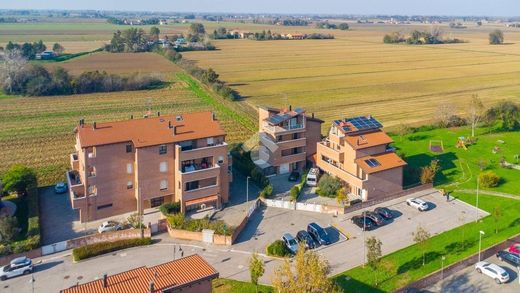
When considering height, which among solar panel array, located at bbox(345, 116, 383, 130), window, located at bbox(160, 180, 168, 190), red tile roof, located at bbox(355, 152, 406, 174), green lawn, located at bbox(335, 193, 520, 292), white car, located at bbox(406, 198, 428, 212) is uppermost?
solar panel array, located at bbox(345, 116, 383, 130)

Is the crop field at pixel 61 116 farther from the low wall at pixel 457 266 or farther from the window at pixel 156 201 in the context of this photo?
the low wall at pixel 457 266

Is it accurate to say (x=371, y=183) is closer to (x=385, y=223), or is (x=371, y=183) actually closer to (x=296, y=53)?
(x=385, y=223)

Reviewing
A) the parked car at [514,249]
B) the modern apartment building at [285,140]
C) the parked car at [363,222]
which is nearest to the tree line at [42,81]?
the modern apartment building at [285,140]

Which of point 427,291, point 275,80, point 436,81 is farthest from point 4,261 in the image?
point 436,81

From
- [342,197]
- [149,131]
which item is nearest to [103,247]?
[149,131]

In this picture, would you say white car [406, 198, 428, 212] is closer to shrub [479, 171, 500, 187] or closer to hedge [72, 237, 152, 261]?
shrub [479, 171, 500, 187]

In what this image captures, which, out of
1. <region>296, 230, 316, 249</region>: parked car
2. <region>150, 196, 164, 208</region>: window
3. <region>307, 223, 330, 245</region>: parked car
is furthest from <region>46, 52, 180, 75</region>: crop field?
<region>296, 230, 316, 249</region>: parked car

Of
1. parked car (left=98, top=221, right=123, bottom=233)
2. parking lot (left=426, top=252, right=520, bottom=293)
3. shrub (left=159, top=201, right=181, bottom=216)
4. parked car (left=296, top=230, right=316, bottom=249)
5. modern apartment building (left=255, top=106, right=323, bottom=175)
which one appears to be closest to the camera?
parking lot (left=426, top=252, right=520, bottom=293)
